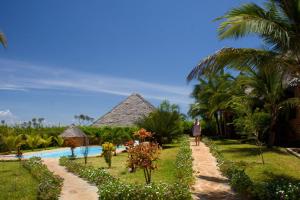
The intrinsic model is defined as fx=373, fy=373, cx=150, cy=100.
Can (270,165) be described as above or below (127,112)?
below

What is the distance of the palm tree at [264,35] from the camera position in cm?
917

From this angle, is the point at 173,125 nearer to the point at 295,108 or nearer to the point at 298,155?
the point at 295,108

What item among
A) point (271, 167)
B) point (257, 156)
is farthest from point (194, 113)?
point (271, 167)

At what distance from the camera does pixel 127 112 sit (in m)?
33.4

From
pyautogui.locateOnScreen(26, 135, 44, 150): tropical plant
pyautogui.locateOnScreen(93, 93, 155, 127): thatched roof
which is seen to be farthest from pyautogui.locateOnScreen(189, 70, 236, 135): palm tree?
pyautogui.locateOnScreen(26, 135, 44, 150): tropical plant

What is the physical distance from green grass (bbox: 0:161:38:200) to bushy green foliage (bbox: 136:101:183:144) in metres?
10.1

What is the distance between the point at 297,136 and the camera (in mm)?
20609

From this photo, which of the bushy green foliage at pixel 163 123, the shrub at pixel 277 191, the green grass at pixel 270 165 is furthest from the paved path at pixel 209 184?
the bushy green foliage at pixel 163 123

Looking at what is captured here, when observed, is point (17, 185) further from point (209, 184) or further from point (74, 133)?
point (74, 133)

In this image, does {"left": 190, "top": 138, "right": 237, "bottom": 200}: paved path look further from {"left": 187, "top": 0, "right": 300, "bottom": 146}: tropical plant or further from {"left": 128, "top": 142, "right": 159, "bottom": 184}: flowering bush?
{"left": 187, "top": 0, "right": 300, "bottom": 146}: tropical plant

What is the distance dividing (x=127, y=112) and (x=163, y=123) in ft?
38.2

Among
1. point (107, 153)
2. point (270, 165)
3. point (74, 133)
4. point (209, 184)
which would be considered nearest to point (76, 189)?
point (209, 184)

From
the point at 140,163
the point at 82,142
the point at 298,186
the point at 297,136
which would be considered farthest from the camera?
the point at 82,142

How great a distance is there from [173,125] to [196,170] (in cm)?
1060
